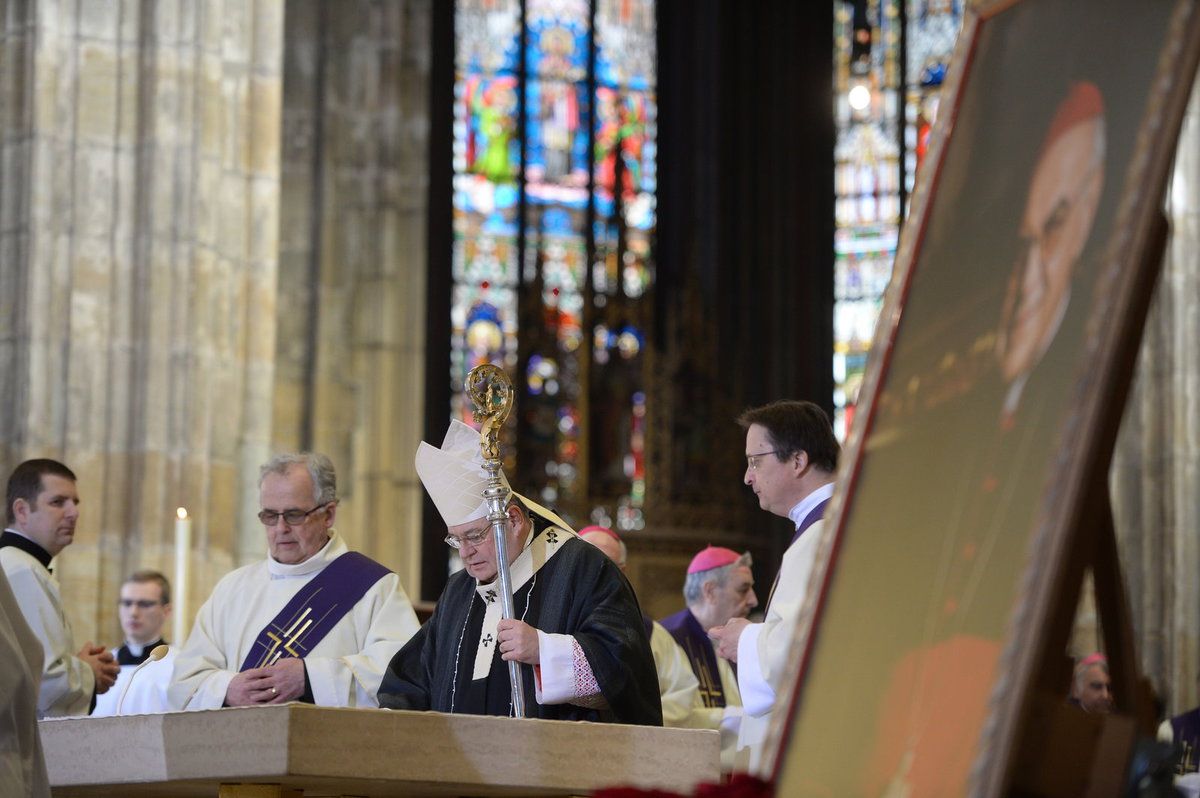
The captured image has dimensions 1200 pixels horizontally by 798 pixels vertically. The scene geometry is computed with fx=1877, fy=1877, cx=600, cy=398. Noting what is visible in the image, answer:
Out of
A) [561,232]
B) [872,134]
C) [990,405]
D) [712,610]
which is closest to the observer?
[990,405]

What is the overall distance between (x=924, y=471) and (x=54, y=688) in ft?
13.2

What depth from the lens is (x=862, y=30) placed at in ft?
56.8

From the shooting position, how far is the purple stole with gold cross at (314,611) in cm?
544

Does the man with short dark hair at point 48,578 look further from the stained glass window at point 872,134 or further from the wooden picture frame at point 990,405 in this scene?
the stained glass window at point 872,134

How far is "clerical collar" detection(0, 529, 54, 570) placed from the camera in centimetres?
610

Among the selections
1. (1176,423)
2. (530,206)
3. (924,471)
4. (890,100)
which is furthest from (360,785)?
(890,100)

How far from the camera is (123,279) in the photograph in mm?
9500

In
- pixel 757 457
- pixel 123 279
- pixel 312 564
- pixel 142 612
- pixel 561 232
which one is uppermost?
pixel 561 232

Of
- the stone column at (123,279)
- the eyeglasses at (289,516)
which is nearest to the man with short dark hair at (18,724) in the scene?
the eyeglasses at (289,516)

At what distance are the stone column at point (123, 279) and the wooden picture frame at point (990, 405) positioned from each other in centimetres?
726

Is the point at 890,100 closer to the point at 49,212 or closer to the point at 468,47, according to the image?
the point at 468,47

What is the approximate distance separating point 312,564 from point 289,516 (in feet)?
0.68

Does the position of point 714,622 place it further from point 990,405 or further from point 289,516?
point 990,405

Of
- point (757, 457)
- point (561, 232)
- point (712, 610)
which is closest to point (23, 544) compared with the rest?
point (712, 610)
